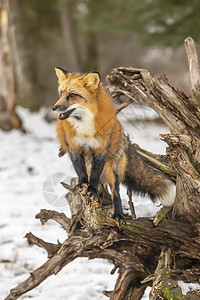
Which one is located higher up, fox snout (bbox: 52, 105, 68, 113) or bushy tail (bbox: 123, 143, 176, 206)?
fox snout (bbox: 52, 105, 68, 113)

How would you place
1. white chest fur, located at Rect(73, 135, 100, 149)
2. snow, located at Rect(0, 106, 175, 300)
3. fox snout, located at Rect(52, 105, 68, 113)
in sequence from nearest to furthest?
fox snout, located at Rect(52, 105, 68, 113)
white chest fur, located at Rect(73, 135, 100, 149)
snow, located at Rect(0, 106, 175, 300)

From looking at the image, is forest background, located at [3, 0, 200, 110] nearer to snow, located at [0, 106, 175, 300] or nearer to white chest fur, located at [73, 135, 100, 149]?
snow, located at [0, 106, 175, 300]

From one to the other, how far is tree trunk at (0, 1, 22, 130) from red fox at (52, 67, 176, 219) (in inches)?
330

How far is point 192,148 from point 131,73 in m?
1.02

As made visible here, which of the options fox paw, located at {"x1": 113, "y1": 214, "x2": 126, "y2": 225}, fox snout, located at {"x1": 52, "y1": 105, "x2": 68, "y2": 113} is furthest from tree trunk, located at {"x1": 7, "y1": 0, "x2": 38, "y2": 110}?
fox snout, located at {"x1": 52, "y1": 105, "x2": 68, "y2": 113}

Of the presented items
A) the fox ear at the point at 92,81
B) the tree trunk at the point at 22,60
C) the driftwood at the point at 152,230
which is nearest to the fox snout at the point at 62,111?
the fox ear at the point at 92,81

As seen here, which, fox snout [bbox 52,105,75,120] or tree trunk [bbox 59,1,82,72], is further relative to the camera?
tree trunk [bbox 59,1,82,72]

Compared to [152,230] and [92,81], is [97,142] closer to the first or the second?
[92,81]

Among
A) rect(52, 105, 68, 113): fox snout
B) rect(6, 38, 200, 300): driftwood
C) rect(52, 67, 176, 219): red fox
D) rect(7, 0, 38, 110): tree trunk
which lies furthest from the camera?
rect(7, 0, 38, 110): tree trunk

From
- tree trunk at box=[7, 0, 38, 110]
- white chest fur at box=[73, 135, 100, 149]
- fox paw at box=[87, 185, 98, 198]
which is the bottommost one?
fox paw at box=[87, 185, 98, 198]

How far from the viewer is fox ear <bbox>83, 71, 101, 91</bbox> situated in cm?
229

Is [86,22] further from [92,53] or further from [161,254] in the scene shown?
[161,254]

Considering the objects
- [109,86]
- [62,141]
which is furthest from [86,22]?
[62,141]

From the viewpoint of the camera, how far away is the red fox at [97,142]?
2338mm
